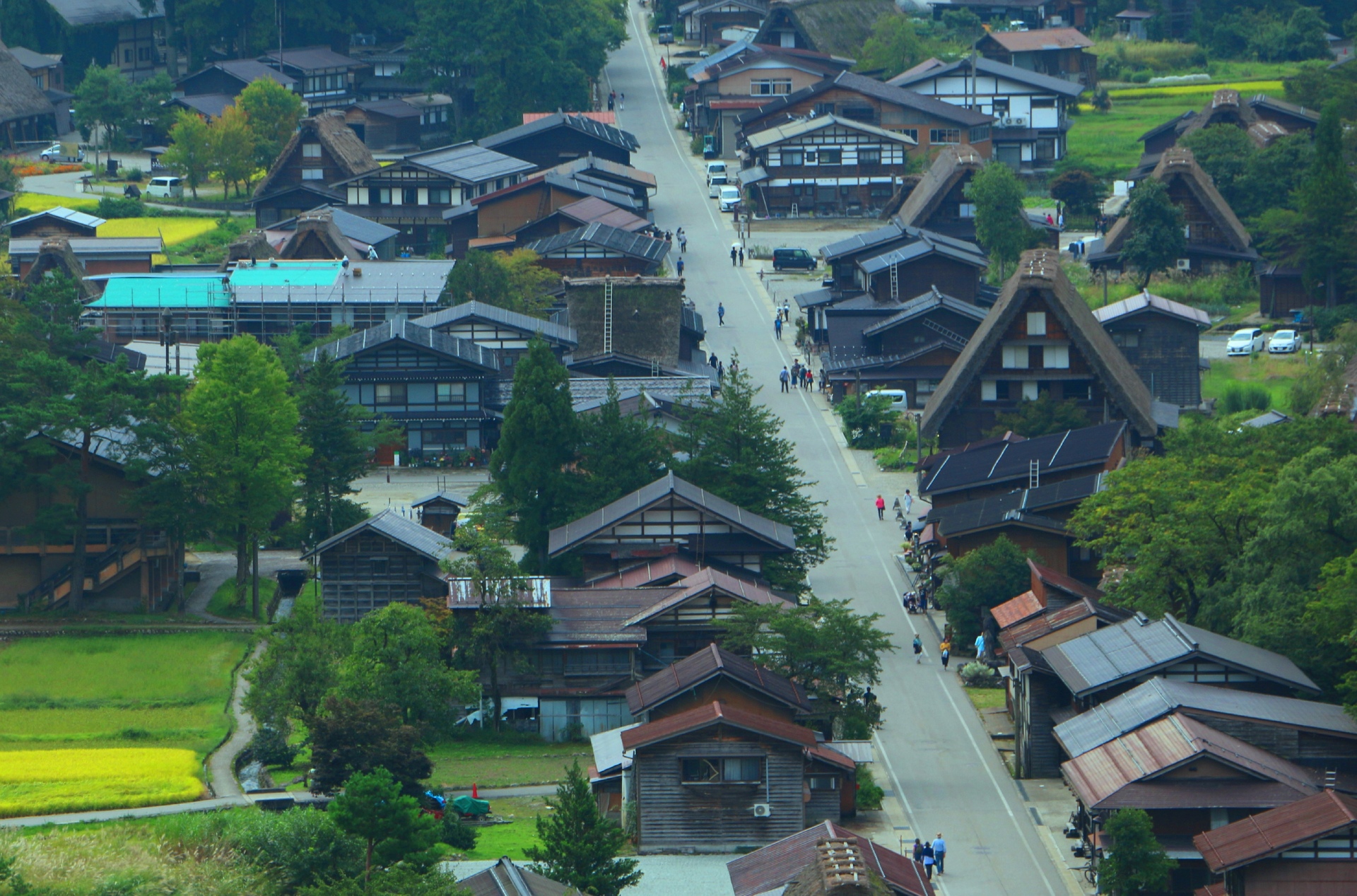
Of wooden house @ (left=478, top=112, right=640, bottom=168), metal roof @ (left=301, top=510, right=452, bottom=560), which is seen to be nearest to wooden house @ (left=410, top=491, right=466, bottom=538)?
metal roof @ (left=301, top=510, right=452, bottom=560)

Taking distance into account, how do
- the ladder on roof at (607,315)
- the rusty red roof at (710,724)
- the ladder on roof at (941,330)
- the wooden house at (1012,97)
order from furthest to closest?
the wooden house at (1012,97)
the ladder on roof at (607,315)
the ladder on roof at (941,330)
the rusty red roof at (710,724)

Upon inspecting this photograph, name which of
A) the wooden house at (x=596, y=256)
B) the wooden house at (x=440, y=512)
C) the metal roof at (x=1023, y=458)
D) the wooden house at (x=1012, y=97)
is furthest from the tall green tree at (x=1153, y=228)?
the wooden house at (x=440, y=512)

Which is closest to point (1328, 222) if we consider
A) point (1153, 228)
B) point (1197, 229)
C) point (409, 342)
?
point (1153, 228)

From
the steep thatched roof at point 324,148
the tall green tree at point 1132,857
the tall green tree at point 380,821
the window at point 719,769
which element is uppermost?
the steep thatched roof at point 324,148

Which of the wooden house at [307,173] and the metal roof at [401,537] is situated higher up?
the wooden house at [307,173]

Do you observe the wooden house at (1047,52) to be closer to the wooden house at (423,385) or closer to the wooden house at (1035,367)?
the wooden house at (1035,367)

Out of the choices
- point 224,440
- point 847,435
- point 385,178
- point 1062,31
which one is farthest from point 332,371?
point 1062,31

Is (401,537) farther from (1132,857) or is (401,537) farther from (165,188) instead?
(165,188)
